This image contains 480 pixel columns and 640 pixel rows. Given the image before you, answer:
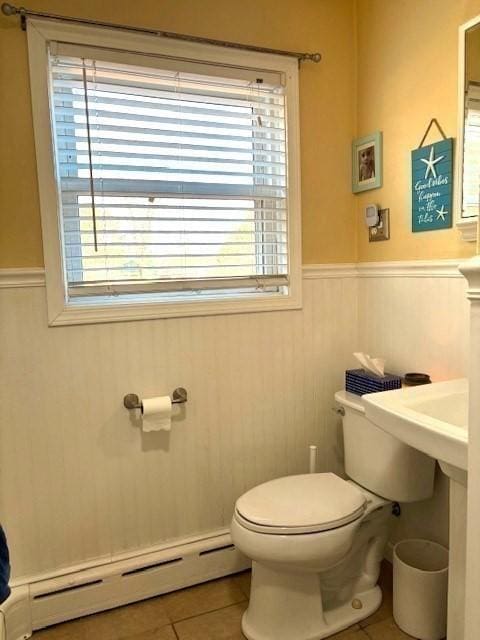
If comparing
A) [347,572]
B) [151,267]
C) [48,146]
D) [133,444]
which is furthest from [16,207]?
[347,572]

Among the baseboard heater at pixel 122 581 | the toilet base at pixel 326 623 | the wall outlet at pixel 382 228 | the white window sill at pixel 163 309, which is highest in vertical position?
the wall outlet at pixel 382 228

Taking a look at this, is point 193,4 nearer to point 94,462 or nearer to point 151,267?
point 151,267

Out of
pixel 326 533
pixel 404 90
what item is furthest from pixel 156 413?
pixel 404 90

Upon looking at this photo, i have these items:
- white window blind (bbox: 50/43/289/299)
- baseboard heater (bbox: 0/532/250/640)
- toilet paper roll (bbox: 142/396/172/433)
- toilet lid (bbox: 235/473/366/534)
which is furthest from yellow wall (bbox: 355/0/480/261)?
baseboard heater (bbox: 0/532/250/640)

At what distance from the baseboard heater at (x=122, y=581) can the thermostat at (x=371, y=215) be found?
4.72 feet

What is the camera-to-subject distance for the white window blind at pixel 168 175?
166 centimetres

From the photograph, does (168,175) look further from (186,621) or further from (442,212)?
(186,621)

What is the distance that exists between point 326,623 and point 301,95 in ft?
6.61

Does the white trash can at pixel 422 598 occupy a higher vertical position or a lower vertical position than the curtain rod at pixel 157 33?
lower

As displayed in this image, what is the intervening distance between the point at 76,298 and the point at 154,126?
0.70m

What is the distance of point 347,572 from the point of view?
177cm

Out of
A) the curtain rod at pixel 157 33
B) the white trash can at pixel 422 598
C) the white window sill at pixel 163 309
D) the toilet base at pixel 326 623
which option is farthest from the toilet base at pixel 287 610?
the curtain rod at pixel 157 33

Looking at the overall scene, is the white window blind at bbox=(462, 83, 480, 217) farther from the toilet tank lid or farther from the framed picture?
the toilet tank lid

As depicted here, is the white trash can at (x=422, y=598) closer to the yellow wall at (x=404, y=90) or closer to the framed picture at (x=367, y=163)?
the yellow wall at (x=404, y=90)
